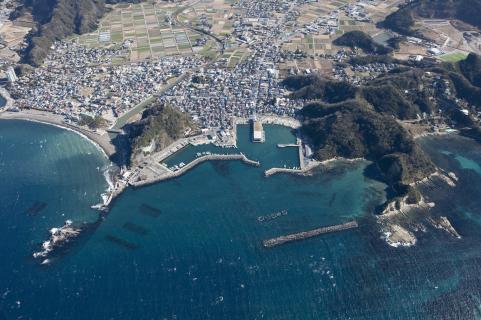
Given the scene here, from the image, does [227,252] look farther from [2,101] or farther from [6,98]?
[6,98]

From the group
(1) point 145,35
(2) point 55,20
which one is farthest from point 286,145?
(2) point 55,20

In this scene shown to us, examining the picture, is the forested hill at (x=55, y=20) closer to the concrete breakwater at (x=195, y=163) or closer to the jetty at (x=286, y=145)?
the concrete breakwater at (x=195, y=163)

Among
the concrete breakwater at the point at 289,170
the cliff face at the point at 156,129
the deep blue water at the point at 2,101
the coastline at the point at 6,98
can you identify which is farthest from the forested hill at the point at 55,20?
the concrete breakwater at the point at 289,170

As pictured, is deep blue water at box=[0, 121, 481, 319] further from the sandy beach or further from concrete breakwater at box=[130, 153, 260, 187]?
the sandy beach

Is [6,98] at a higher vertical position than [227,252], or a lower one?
higher

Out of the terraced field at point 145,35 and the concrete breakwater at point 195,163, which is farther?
the terraced field at point 145,35

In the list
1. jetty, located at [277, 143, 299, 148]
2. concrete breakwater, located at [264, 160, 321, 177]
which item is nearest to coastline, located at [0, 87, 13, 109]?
jetty, located at [277, 143, 299, 148]
